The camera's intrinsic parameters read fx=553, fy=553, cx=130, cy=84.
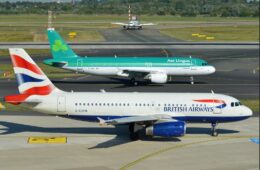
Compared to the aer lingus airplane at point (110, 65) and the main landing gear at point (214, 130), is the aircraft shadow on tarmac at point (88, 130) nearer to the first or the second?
the main landing gear at point (214, 130)

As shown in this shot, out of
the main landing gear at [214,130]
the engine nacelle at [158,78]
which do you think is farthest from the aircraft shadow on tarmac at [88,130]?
the engine nacelle at [158,78]

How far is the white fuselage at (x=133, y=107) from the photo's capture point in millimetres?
36219

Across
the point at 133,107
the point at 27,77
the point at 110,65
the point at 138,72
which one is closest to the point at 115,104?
the point at 133,107

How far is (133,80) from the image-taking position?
62812 millimetres

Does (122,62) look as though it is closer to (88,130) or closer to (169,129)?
(88,130)

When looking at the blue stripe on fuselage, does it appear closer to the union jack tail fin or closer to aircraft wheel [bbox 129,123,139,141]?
aircraft wheel [bbox 129,123,139,141]

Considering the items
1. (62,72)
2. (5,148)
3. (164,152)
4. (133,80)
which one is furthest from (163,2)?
(62,72)

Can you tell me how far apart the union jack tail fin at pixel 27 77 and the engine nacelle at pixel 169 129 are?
7.48 metres

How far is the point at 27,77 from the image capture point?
36.0 metres

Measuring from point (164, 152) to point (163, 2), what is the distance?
1383 centimetres

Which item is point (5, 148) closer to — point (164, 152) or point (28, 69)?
point (28, 69)

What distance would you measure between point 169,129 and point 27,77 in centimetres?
982

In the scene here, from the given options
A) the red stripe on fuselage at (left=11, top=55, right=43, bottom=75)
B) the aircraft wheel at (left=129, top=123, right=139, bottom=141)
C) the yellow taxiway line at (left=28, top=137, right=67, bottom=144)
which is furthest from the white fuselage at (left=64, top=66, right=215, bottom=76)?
the aircraft wheel at (left=129, top=123, right=139, bottom=141)

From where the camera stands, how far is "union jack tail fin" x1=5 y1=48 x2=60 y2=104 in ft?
117
